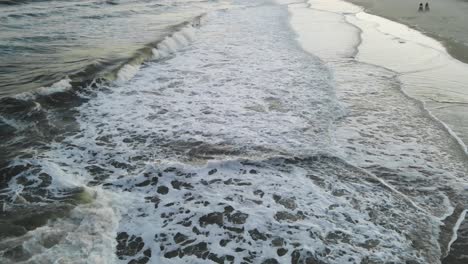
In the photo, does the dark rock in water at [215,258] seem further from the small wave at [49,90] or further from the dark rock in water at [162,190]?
the small wave at [49,90]

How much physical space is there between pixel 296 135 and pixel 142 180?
2.79 meters

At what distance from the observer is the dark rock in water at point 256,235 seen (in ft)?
13.9

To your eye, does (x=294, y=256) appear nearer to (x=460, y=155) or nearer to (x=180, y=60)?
(x=460, y=155)

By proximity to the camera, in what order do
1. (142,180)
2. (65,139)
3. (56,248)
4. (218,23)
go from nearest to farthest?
(56,248) < (142,180) < (65,139) < (218,23)

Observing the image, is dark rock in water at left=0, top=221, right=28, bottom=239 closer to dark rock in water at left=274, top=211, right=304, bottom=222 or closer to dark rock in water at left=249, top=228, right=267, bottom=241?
dark rock in water at left=249, top=228, right=267, bottom=241

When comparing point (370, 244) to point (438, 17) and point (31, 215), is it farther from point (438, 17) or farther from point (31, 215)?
point (438, 17)

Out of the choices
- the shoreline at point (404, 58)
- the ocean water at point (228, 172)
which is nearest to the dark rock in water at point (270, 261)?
the ocean water at point (228, 172)

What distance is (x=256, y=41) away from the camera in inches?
573

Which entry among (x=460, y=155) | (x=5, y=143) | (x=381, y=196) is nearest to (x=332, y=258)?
(x=381, y=196)

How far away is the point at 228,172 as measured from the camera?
5.55 metres

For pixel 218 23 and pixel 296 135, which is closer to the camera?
pixel 296 135

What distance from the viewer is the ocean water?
4.11m

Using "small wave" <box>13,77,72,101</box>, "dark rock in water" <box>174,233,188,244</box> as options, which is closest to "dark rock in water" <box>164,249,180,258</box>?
"dark rock in water" <box>174,233,188,244</box>

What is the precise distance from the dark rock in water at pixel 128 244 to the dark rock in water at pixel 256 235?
1.19 metres
